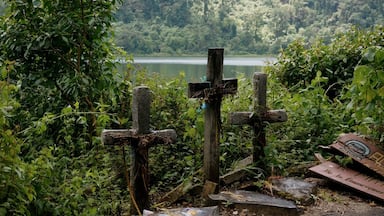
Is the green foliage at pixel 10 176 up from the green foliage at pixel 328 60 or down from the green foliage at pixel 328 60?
down

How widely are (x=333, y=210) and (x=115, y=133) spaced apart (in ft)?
6.41

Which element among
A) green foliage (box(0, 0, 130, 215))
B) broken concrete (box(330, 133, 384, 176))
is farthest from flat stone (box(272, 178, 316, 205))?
green foliage (box(0, 0, 130, 215))

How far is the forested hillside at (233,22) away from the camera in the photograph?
10.4 metres

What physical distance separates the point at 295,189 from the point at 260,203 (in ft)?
1.93

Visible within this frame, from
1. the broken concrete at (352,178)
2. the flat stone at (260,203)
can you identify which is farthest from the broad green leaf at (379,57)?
the flat stone at (260,203)

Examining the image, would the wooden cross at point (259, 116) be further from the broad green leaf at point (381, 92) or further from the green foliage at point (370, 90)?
the broad green leaf at point (381, 92)

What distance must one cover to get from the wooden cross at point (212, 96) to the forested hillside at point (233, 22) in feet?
16.8

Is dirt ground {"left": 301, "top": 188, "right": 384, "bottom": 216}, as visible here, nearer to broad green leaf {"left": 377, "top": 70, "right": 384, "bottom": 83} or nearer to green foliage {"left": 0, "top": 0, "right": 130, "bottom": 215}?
broad green leaf {"left": 377, "top": 70, "right": 384, "bottom": 83}

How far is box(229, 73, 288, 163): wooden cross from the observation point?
4.27 meters

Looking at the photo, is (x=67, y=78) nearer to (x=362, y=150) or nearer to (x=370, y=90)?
(x=370, y=90)

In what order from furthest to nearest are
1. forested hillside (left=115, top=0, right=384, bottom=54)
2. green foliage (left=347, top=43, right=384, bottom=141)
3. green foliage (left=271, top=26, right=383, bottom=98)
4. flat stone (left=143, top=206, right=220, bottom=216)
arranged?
1. forested hillside (left=115, top=0, right=384, bottom=54)
2. green foliage (left=271, top=26, right=383, bottom=98)
3. green foliage (left=347, top=43, right=384, bottom=141)
4. flat stone (left=143, top=206, right=220, bottom=216)

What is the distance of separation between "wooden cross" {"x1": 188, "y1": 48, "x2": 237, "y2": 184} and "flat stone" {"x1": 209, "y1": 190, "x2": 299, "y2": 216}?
0.19 metres

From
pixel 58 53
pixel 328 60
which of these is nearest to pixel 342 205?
pixel 58 53

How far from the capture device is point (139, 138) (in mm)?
3346
